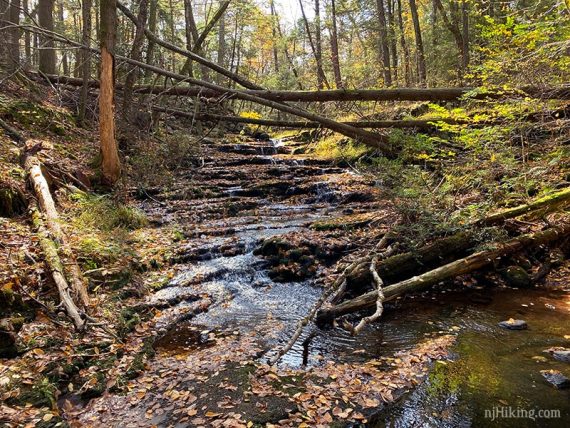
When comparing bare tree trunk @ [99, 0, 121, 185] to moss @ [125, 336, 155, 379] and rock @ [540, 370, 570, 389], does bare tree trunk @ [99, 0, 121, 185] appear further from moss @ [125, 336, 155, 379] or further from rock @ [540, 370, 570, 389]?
rock @ [540, 370, 570, 389]

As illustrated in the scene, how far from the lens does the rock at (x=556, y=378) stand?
404 centimetres

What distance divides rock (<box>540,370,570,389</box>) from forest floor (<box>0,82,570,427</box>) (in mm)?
842

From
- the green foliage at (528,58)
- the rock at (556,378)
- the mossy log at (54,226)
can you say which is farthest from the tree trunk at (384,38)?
the rock at (556,378)

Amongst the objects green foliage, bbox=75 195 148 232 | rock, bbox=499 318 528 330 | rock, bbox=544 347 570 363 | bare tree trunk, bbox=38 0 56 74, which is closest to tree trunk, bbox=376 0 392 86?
bare tree trunk, bbox=38 0 56 74

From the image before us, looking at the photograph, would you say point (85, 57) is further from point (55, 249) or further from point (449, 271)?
point (449, 271)

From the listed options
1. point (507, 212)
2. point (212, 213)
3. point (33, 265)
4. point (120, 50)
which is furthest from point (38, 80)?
point (507, 212)

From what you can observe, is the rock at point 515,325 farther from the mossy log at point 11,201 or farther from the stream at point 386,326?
the mossy log at point 11,201

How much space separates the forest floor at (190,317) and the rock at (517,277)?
353 mm

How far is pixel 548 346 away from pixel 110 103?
30.9 ft

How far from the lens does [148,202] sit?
11.5 metres

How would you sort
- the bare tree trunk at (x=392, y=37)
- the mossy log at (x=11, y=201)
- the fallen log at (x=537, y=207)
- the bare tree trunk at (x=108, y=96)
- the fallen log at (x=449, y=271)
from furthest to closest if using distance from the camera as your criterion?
the bare tree trunk at (x=392, y=37) → the bare tree trunk at (x=108, y=96) → the mossy log at (x=11, y=201) → the fallen log at (x=537, y=207) → the fallen log at (x=449, y=271)

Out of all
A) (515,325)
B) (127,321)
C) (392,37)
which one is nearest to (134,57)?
(127,321)

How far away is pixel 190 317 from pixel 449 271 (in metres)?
4.27

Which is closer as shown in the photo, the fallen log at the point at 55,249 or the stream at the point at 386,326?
the stream at the point at 386,326
